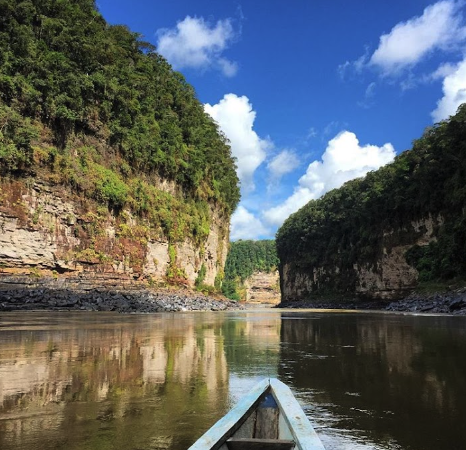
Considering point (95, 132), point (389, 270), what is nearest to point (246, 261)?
point (389, 270)

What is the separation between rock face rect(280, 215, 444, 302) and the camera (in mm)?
42781

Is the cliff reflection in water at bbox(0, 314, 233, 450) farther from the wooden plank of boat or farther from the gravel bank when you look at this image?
the gravel bank

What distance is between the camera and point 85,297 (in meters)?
23.5

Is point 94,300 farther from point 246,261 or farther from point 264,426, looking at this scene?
point 246,261

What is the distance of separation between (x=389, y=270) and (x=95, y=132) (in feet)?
121

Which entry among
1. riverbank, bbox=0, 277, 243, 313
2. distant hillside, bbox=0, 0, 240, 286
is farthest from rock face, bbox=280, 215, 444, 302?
riverbank, bbox=0, 277, 243, 313

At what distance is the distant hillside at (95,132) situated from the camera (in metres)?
24.2

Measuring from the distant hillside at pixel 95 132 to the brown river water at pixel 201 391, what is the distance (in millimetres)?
18217

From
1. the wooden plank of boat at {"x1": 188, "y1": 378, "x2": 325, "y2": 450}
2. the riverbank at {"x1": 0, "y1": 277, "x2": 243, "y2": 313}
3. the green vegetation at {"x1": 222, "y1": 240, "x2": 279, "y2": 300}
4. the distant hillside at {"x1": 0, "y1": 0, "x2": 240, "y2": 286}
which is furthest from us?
the green vegetation at {"x1": 222, "y1": 240, "x2": 279, "y2": 300}

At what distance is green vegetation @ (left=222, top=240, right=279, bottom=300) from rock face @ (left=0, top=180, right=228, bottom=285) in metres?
87.9

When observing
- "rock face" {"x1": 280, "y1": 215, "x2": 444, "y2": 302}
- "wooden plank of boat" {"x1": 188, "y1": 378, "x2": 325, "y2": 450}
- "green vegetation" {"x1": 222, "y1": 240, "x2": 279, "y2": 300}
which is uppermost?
"green vegetation" {"x1": 222, "y1": 240, "x2": 279, "y2": 300}

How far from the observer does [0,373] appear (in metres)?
5.33

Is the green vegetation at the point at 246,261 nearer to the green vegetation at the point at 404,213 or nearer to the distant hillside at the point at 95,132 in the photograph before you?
the green vegetation at the point at 404,213

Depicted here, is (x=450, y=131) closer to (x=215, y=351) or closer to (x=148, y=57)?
(x=148, y=57)
